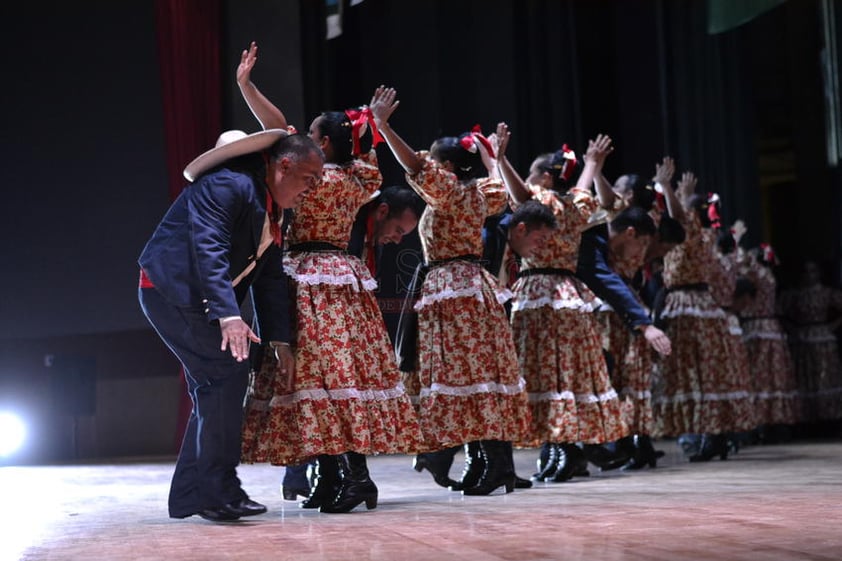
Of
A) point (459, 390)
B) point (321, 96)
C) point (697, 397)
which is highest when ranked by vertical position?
point (321, 96)

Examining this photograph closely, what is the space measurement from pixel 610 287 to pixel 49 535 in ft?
9.30

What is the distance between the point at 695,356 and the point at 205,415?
359cm

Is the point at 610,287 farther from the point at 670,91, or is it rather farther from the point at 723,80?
the point at 723,80

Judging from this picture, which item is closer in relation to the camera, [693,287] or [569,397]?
[569,397]

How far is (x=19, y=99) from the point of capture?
8320 mm

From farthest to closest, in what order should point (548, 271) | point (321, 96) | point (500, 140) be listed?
point (321, 96)
point (548, 271)
point (500, 140)

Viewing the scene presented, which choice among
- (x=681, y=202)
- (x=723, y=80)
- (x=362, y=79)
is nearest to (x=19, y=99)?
(x=362, y=79)

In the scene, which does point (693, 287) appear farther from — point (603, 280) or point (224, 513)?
point (224, 513)

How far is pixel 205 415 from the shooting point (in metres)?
3.16

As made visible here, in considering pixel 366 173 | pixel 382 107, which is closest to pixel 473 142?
pixel 382 107

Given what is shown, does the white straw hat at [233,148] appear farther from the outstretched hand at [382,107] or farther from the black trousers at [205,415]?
the outstretched hand at [382,107]

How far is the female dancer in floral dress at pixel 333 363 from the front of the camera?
3.45 m

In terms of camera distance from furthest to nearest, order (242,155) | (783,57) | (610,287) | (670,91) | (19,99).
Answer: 1. (783,57)
2. (670,91)
3. (19,99)
4. (610,287)
5. (242,155)

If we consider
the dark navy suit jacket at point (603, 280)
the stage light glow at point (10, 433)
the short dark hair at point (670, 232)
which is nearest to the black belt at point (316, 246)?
the dark navy suit jacket at point (603, 280)
